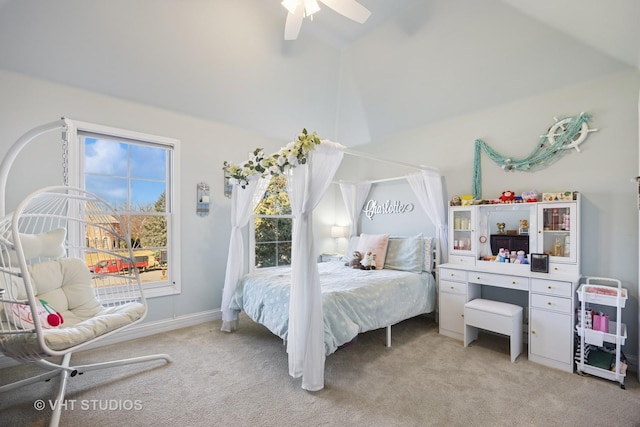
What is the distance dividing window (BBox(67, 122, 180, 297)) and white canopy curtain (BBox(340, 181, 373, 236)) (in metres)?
2.69

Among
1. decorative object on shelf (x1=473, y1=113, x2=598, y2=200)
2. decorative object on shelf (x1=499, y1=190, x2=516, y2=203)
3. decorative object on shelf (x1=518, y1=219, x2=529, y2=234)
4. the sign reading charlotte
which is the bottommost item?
decorative object on shelf (x1=518, y1=219, x2=529, y2=234)

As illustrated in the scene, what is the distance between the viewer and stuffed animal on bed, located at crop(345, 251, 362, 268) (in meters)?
4.15

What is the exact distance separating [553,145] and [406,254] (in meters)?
2.03

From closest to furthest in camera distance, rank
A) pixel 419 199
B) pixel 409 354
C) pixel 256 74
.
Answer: pixel 409 354, pixel 256 74, pixel 419 199

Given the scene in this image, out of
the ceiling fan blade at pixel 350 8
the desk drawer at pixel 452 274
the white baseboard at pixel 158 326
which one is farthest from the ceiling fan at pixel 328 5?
the white baseboard at pixel 158 326

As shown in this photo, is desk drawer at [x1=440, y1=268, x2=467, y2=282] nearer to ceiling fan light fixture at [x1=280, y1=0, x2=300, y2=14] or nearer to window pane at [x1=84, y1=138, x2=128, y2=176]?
ceiling fan light fixture at [x1=280, y1=0, x2=300, y2=14]

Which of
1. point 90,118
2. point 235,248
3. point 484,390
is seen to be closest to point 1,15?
point 90,118

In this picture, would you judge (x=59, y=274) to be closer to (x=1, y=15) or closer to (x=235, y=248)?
(x=235, y=248)

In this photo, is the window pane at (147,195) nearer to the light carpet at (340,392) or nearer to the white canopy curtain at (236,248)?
the white canopy curtain at (236,248)

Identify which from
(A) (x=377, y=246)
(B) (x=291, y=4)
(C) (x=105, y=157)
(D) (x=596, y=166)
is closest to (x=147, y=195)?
(C) (x=105, y=157)

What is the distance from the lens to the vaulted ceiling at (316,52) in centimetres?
270

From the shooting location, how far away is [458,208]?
3.69m

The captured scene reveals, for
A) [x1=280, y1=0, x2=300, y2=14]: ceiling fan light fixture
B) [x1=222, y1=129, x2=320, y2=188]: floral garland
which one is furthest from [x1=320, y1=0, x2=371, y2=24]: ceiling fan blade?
[x1=222, y1=129, x2=320, y2=188]: floral garland

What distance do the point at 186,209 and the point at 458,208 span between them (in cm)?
350
